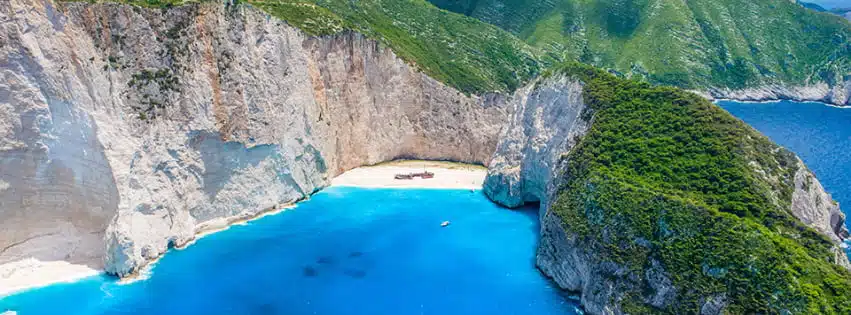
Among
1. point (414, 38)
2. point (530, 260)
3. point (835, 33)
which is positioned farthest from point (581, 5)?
point (530, 260)

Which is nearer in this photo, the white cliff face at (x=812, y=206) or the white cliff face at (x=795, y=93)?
the white cliff face at (x=812, y=206)

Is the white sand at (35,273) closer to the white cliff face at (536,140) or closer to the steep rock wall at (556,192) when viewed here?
the steep rock wall at (556,192)

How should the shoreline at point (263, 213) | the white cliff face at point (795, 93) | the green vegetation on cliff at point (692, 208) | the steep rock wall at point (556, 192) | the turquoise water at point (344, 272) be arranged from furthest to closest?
the white cliff face at point (795, 93)
the shoreline at point (263, 213)
the turquoise water at point (344, 272)
the steep rock wall at point (556, 192)
the green vegetation on cliff at point (692, 208)

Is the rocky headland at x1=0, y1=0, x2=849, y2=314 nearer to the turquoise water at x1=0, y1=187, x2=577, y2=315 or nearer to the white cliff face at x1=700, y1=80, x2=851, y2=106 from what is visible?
the turquoise water at x1=0, y1=187, x2=577, y2=315

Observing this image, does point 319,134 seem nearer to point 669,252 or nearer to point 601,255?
point 601,255

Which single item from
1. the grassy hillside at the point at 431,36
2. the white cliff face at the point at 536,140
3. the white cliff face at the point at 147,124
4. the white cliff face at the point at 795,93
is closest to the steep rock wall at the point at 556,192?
the white cliff face at the point at 536,140

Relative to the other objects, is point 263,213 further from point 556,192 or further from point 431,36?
point 431,36

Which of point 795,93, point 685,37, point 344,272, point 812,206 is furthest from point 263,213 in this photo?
point 795,93
